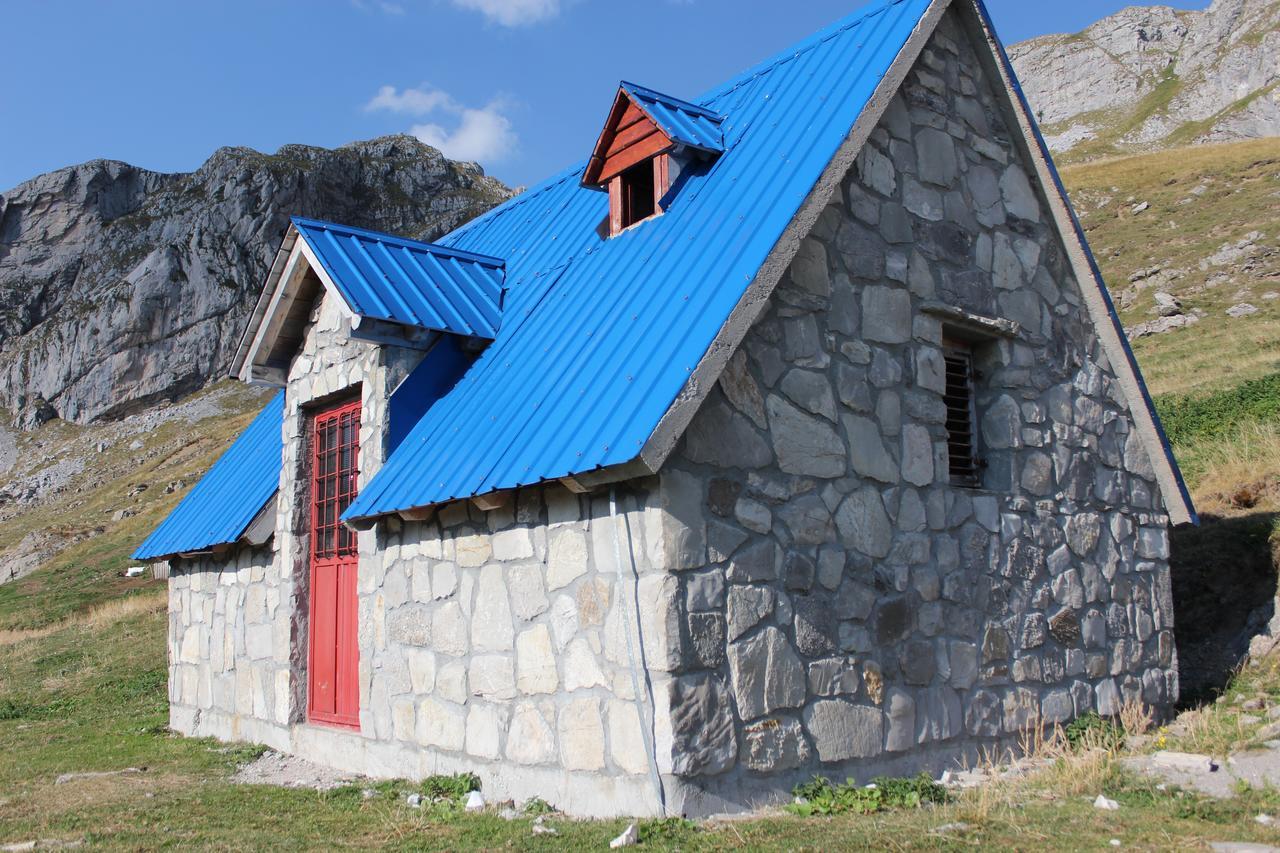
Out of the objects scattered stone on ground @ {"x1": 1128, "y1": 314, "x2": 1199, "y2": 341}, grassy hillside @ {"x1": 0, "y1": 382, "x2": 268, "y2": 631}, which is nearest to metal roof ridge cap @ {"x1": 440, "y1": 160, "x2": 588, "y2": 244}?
grassy hillside @ {"x1": 0, "y1": 382, "x2": 268, "y2": 631}

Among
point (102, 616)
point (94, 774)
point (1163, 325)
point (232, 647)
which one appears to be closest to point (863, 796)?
point (94, 774)

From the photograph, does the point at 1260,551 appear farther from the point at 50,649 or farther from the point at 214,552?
the point at 50,649

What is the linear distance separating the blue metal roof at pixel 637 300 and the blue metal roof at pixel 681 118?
0.16m

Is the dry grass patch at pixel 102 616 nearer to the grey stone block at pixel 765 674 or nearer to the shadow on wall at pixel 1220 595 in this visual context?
the grey stone block at pixel 765 674

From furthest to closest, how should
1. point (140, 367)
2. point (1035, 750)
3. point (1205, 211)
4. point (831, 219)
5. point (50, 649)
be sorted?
point (140, 367), point (1205, 211), point (50, 649), point (1035, 750), point (831, 219)

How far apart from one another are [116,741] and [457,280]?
643 cm

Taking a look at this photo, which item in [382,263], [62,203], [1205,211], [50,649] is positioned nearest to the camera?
[382,263]

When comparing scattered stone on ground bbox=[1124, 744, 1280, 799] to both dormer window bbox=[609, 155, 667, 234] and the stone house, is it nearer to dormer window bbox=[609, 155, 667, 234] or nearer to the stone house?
the stone house

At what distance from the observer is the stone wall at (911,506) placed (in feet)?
20.3

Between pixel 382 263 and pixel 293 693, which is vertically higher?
pixel 382 263

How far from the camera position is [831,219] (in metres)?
7.31

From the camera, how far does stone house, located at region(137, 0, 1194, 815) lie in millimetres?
6156

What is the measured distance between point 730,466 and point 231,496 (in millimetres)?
7670

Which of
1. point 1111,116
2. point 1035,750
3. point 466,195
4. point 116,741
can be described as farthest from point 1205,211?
point 1111,116
